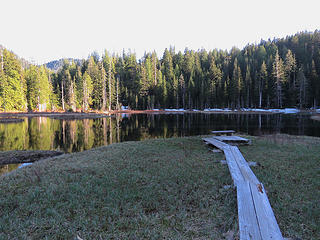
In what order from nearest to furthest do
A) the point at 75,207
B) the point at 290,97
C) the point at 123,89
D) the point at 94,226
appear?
the point at 94,226 < the point at 75,207 < the point at 290,97 < the point at 123,89

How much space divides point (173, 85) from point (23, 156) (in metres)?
71.5

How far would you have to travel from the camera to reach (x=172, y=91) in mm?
81500

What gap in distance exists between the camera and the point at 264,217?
3930mm

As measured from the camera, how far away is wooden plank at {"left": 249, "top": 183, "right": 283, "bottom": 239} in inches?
137

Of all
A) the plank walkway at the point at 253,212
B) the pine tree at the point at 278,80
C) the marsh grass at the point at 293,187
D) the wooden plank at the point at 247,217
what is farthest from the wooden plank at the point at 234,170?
the pine tree at the point at 278,80

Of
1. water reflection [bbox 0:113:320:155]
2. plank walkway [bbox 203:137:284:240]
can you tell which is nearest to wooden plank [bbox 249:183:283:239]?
plank walkway [bbox 203:137:284:240]

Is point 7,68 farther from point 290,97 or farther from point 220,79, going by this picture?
point 290,97

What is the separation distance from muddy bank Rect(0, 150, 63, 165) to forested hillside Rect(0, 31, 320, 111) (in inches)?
2126

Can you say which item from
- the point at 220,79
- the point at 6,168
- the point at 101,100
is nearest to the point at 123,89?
the point at 101,100

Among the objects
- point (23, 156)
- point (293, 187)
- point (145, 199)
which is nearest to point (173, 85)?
point (23, 156)

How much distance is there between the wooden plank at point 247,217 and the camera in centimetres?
344

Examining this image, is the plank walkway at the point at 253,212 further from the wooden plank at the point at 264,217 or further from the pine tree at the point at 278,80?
the pine tree at the point at 278,80

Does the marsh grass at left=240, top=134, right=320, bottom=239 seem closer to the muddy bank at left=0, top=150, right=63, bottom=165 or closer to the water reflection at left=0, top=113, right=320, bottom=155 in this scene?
the water reflection at left=0, top=113, right=320, bottom=155

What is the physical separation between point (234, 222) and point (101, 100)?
252 ft
